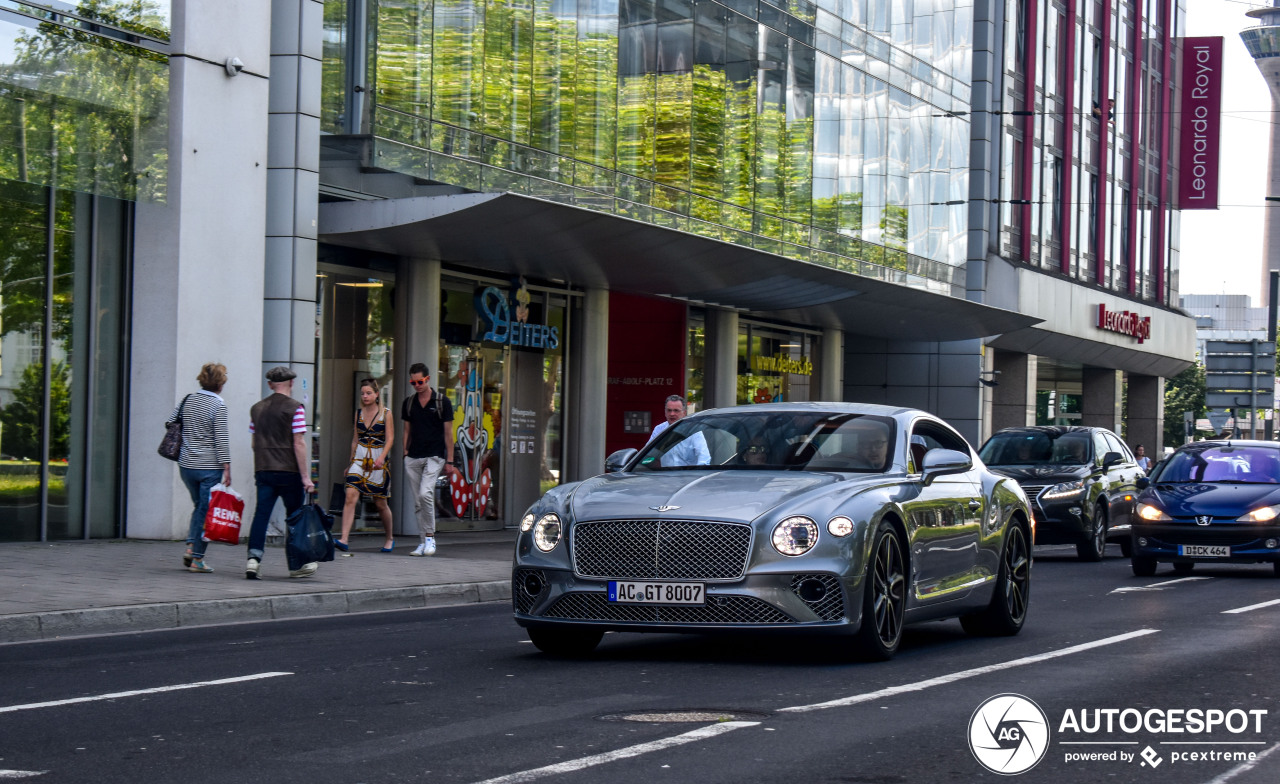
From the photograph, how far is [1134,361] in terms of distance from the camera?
171 ft

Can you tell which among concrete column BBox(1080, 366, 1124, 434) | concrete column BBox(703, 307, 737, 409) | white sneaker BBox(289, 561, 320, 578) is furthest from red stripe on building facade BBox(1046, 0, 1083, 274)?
white sneaker BBox(289, 561, 320, 578)

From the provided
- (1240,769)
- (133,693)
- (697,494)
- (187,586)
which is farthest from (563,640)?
(187,586)

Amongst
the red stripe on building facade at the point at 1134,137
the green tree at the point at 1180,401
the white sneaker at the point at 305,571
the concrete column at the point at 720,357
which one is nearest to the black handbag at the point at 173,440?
the white sneaker at the point at 305,571

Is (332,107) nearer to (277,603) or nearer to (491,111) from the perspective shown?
(491,111)

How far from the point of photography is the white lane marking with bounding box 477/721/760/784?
5.61 metres

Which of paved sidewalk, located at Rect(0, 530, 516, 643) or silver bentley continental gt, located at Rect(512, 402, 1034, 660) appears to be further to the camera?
paved sidewalk, located at Rect(0, 530, 516, 643)

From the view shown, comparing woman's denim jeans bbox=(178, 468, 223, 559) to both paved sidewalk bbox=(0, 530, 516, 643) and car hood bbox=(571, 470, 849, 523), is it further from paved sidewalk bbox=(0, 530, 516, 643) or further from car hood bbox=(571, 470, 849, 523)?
car hood bbox=(571, 470, 849, 523)

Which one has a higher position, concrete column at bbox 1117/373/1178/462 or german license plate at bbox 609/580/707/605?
concrete column at bbox 1117/373/1178/462

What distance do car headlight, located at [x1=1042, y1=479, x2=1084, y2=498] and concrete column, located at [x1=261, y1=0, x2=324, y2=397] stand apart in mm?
9523

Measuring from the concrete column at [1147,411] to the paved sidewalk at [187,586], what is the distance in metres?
43.3

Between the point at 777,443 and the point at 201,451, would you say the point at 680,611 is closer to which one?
the point at 777,443

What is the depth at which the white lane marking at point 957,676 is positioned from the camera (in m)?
7.34

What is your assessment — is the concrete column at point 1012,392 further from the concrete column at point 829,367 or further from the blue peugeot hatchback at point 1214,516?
the blue peugeot hatchback at point 1214,516

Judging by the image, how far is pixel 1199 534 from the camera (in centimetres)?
1797
